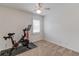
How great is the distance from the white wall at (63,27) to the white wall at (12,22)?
0.19 meters

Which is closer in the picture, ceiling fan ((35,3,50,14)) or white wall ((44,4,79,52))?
ceiling fan ((35,3,50,14))

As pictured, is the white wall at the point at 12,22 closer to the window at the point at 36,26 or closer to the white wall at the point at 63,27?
the window at the point at 36,26

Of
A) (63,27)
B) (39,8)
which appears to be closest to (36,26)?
(39,8)

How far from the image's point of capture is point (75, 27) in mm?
1075

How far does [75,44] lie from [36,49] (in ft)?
1.72

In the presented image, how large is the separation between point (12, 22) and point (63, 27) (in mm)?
680

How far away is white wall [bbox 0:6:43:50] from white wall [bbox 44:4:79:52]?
0.61ft

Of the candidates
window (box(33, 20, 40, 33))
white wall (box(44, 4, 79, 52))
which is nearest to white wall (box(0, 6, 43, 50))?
window (box(33, 20, 40, 33))

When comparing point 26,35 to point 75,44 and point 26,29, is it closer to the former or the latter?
point 26,29

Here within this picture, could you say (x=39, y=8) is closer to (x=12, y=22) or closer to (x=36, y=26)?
(x=36, y=26)

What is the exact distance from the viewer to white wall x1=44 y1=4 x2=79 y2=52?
1080 millimetres

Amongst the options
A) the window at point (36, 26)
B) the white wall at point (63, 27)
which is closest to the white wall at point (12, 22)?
the window at point (36, 26)

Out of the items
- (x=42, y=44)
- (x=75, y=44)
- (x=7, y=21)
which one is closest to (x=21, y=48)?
(x=42, y=44)

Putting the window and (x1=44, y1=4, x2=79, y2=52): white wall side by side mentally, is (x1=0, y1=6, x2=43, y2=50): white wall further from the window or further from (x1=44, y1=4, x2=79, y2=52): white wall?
(x1=44, y1=4, x2=79, y2=52): white wall
